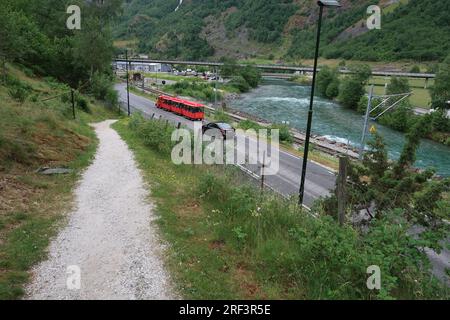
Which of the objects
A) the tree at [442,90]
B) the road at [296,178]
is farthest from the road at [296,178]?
the tree at [442,90]

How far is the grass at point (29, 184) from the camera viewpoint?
7242 millimetres

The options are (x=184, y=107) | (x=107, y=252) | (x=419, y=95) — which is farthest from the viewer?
(x=419, y=95)

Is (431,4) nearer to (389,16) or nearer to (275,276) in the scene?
(389,16)

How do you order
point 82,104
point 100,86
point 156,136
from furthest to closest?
1. point 100,86
2. point 82,104
3. point 156,136

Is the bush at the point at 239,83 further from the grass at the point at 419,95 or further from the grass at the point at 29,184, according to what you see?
the grass at the point at 29,184

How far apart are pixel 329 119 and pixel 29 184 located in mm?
55249

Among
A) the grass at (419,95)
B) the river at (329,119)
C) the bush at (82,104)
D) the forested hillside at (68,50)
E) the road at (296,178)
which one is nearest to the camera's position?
the road at (296,178)

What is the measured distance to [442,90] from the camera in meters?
55.0

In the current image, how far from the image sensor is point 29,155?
12.9 metres

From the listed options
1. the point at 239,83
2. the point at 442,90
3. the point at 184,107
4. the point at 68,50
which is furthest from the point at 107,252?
the point at 239,83

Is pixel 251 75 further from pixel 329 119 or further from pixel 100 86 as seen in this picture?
pixel 100 86

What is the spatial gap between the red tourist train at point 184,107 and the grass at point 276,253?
3454 centimetres

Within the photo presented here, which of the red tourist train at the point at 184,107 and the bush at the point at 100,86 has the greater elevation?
the bush at the point at 100,86

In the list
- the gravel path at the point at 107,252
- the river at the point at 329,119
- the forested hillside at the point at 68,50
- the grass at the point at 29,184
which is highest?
the forested hillside at the point at 68,50
